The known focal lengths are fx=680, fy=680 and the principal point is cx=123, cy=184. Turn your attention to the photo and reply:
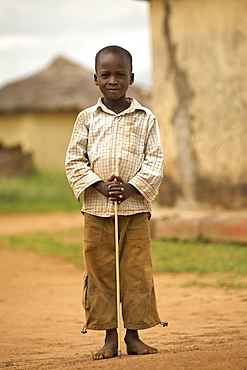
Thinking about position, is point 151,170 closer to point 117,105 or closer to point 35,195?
point 117,105

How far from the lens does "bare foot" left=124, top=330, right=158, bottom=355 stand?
3.41m

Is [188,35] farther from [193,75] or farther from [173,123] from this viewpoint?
[173,123]

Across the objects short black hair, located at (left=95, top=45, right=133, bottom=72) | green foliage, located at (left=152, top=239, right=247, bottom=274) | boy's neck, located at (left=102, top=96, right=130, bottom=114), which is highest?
short black hair, located at (left=95, top=45, right=133, bottom=72)

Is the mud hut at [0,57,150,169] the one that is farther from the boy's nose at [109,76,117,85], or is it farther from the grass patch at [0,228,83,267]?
the boy's nose at [109,76,117,85]

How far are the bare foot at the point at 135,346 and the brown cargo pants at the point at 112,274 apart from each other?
0.23 ft

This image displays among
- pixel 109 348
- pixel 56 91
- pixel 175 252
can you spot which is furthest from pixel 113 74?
pixel 56 91

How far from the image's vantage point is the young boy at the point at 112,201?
3.42 m

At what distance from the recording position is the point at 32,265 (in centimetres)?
731

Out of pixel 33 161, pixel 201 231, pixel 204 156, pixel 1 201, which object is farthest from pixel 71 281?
pixel 33 161

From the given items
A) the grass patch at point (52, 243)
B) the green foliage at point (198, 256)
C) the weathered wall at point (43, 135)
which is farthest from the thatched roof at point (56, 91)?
the green foliage at point (198, 256)

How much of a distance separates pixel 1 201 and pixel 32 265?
7.25 m

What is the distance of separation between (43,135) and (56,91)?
6.24ft

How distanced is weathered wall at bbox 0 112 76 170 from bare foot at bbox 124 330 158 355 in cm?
1483

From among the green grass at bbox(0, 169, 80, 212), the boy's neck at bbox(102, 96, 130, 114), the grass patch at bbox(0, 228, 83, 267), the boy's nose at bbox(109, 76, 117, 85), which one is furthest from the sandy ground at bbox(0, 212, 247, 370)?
the green grass at bbox(0, 169, 80, 212)
